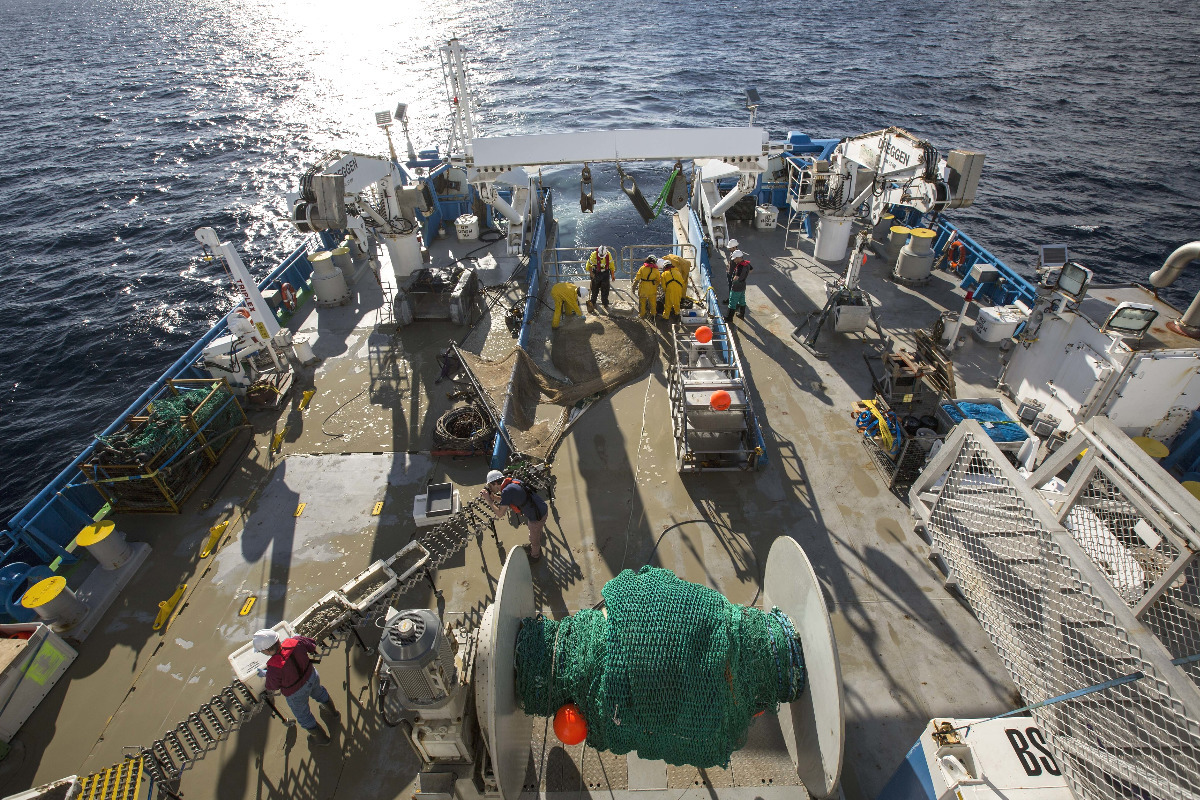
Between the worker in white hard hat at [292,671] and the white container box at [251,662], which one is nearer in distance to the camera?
the worker in white hard hat at [292,671]

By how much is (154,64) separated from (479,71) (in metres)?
37.2

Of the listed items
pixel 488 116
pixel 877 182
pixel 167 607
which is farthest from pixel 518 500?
pixel 488 116

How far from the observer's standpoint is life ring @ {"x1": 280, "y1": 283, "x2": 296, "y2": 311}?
1495 centimetres

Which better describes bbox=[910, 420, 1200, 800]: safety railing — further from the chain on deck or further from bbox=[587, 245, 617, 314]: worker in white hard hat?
bbox=[587, 245, 617, 314]: worker in white hard hat

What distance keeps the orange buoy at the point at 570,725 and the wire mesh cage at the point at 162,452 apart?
26.3ft

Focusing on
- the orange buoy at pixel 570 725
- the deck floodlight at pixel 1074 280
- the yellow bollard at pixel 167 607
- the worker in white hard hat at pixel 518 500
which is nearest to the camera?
the orange buoy at pixel 570 725

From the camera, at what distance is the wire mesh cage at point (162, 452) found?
958cm

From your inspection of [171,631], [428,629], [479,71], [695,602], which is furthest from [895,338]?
[479,71]

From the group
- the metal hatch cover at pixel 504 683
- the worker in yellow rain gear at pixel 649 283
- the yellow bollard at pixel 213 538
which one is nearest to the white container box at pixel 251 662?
the yellow bollard at pixel 213 538

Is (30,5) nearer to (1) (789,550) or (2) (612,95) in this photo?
(2) (612,95)

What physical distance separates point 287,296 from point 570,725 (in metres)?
13.5

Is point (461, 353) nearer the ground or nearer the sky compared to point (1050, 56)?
nearer the ground

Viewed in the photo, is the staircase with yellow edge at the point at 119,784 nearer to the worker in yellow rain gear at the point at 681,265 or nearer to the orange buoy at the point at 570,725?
the orange buoy at the point at 570,725

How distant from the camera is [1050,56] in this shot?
50594mm
